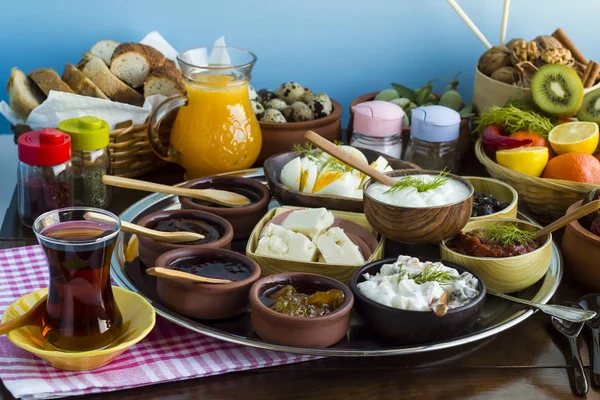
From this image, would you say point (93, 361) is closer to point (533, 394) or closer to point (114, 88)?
point (533, 394)

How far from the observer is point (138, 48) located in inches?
73.4

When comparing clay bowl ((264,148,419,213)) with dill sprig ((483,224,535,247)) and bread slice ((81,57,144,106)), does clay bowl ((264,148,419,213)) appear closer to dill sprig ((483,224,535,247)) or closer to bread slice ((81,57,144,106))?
dill sprig ((483,224,535,247))

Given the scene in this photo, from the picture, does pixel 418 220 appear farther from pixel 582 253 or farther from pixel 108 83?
pixel 108 83

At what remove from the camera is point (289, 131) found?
5.99ft

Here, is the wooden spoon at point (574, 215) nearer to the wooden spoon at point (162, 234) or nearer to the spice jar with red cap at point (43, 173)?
the wooden spoon at point (162, 234)

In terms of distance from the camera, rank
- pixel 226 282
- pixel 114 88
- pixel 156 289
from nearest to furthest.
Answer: pixel 226 282 < pixel 156 289 < pixel 114 88

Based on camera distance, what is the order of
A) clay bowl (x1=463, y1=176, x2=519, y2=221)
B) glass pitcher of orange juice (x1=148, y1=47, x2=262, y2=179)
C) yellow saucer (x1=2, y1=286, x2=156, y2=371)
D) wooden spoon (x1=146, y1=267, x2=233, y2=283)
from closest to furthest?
yellow saucer (x1=2, y1=286, x2=156, y2=371), wooden spoon (x1=146, y1=267, x2=233, y2=283), clay bowl (x1=463, y1=176, x2=519, y2=221), glass pitcher of orange juice (x1=148, y1=47, x2=262, y2=179)

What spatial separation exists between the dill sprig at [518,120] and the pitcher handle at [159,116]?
69 centimetres

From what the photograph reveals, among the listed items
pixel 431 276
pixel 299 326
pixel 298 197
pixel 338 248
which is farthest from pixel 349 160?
pixel 299 326

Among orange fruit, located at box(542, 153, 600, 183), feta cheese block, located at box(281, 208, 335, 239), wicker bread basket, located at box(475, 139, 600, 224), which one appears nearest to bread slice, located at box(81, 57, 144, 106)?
feta cheese block, located at box(281, 208, 335, 239)

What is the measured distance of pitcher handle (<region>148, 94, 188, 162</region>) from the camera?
5.62 ft

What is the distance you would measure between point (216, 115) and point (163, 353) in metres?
0.68

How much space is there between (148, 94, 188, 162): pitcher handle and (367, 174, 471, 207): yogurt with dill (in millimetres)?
520

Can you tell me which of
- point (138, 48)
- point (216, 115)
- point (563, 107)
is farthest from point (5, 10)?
point (563, 107)
